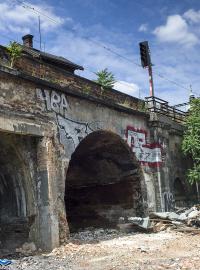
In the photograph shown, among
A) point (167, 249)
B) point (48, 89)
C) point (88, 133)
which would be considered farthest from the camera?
point (88, 133)

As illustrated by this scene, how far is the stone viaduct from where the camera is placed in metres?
10.9

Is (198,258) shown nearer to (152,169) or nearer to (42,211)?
(42,211)

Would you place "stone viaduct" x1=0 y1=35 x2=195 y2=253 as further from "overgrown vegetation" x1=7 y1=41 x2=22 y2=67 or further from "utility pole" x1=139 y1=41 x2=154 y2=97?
"utility pole" x1=139 y1=41 x2=154 y2=97

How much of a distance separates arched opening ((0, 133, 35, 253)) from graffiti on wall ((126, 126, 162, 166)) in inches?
215

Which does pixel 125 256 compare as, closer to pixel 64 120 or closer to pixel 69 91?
pixel 64 120

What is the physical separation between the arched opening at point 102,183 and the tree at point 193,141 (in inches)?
139

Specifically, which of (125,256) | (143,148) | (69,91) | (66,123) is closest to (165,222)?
(143,148)

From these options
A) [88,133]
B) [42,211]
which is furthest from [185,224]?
[42,211]

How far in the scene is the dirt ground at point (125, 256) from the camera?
Result: 8.33 m

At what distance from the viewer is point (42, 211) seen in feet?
35.9

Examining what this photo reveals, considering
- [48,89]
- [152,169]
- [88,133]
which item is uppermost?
[48,89]

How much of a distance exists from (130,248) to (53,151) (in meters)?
3.31

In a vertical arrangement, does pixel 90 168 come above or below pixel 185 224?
above

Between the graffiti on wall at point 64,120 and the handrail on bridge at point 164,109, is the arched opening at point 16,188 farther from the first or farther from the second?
the handrail on bridge at point 164,109
